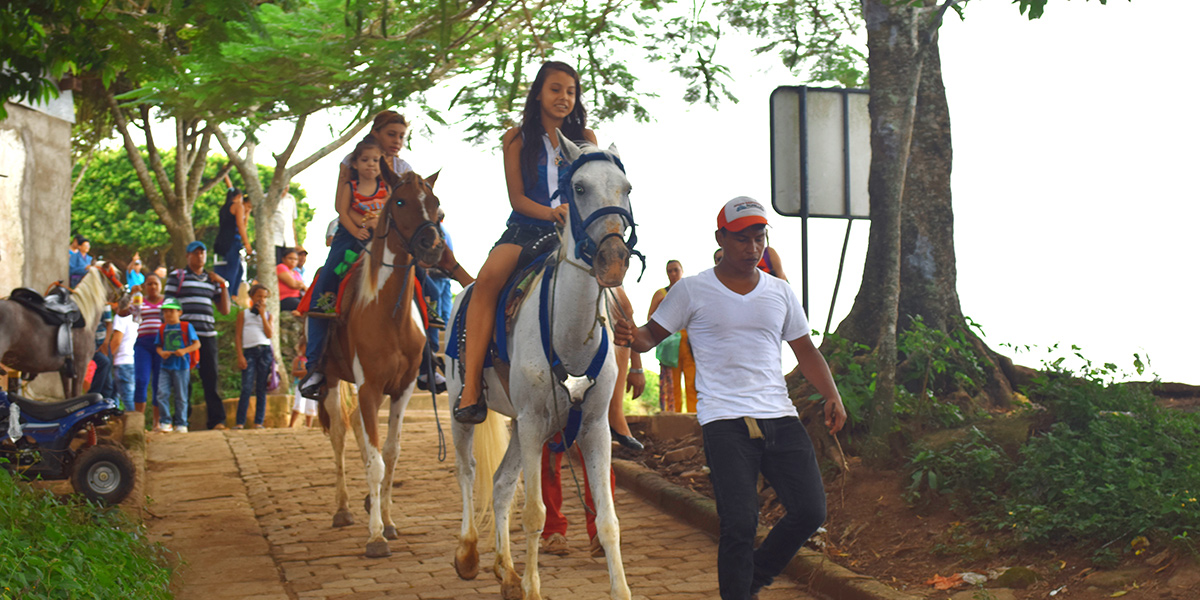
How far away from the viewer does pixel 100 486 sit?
9.19 m

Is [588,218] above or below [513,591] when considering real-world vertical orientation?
above

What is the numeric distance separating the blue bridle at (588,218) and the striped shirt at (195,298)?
33.7ft

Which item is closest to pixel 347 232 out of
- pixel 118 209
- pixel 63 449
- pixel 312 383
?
pixel 312 383

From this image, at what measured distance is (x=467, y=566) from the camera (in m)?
7.24

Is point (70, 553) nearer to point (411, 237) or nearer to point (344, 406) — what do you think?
point (411, 237)

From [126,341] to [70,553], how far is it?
400 inches

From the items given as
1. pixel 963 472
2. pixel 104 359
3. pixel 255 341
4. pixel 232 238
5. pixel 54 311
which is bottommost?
pixel 963 472

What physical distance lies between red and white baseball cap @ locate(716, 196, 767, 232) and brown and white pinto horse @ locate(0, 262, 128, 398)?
7.85m

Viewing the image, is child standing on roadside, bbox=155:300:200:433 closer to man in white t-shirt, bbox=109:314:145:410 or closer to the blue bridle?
man in white t-shirt, bbox=109:314:145:410

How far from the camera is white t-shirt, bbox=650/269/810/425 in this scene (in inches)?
222

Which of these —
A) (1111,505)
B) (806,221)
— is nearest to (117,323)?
(806,221)

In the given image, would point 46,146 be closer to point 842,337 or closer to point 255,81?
point 255,81

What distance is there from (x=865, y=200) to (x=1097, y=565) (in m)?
4.32

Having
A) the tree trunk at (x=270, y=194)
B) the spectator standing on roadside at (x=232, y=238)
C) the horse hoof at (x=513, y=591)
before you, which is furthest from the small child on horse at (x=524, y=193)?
the tree trunk at (x=270, y=194)
